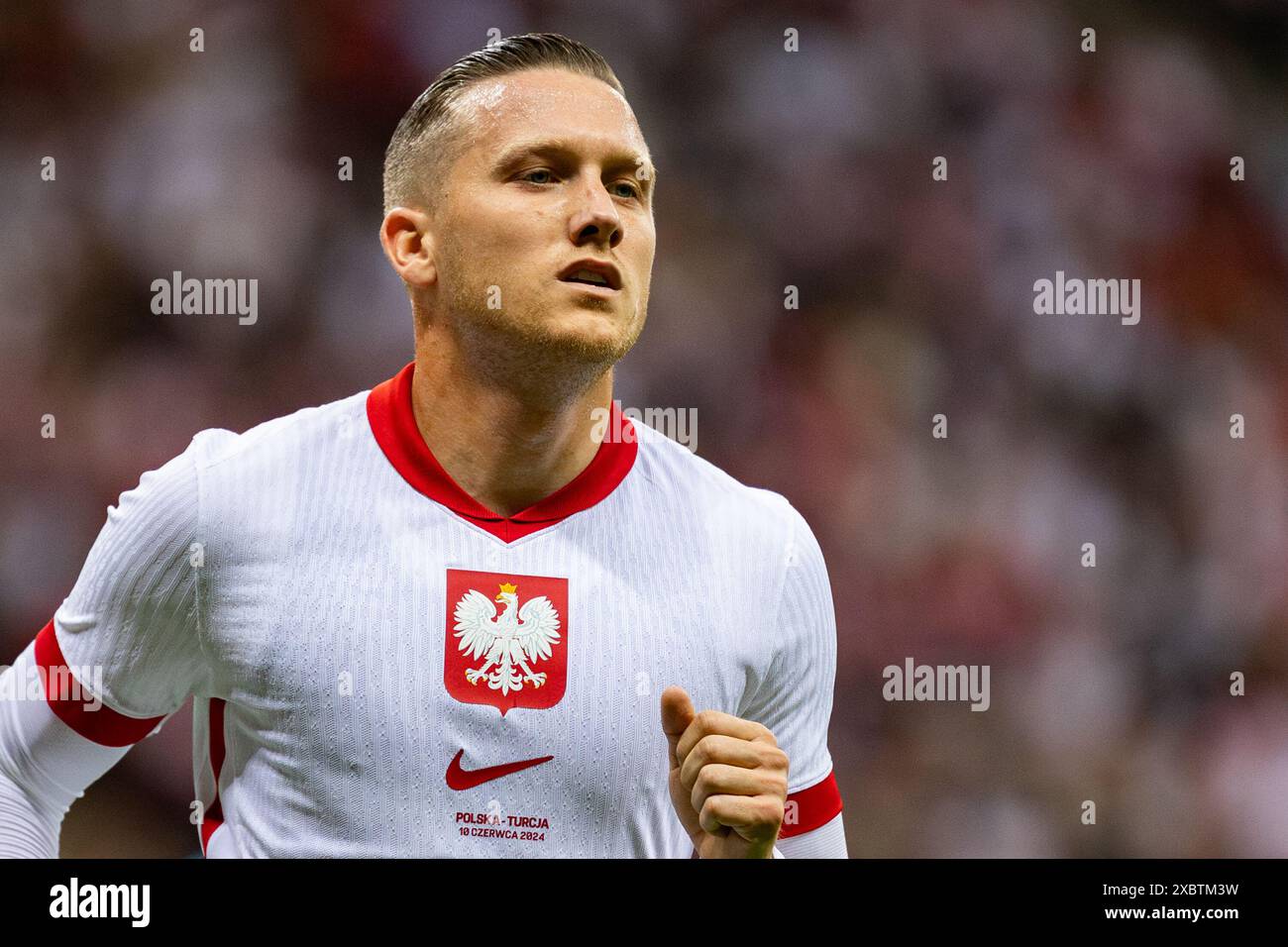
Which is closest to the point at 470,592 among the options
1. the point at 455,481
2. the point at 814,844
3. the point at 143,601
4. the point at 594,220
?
the point at 455,481

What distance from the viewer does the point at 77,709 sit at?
2422 mm

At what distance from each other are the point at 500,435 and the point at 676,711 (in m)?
0.65

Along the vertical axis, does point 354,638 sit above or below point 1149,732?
above

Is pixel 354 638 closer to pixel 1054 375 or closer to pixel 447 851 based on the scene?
pixel 447 851

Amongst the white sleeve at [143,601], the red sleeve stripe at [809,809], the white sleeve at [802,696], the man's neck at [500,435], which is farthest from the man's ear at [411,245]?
the red sleeve stripe at [809,809]

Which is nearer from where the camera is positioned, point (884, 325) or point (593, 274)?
point (593, 274)

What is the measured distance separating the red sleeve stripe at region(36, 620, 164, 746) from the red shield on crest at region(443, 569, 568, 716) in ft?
2.04

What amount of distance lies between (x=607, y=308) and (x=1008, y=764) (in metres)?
2.56

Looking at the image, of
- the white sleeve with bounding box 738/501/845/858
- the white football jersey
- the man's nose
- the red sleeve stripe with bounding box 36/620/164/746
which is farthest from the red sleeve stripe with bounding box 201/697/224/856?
the man's nose

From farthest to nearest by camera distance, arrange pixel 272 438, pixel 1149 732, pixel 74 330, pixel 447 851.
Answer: pixel 1149 732 < pixel 74 330 < pixel 272 438 < pixel 447 851

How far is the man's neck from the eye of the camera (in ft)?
7.98

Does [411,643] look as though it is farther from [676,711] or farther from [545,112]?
[545,112]

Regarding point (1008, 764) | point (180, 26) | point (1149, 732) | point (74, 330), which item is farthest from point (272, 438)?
point (1149, 732)

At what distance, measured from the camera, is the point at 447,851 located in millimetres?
2256
